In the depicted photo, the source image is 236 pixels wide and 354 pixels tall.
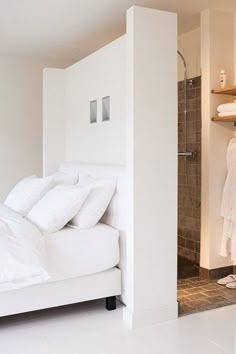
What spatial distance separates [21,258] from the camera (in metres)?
2.41

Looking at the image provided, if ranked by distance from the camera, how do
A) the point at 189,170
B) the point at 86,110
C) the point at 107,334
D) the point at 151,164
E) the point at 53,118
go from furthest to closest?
the point at 53,118, the point at 189,170, the point at 86,110, the point at 151,164, the point at 107,334

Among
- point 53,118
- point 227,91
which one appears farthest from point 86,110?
point 227,91

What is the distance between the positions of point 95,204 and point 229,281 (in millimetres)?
1425

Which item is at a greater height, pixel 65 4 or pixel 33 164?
pixel 65 4

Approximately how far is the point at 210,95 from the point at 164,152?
1.17m

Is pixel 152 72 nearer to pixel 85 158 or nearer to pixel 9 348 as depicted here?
pixel 85 158

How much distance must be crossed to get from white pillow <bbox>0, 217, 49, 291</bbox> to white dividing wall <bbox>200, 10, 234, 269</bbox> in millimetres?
1668

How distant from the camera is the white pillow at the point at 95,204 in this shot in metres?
2.89

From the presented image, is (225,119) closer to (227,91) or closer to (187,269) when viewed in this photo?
(227,91)

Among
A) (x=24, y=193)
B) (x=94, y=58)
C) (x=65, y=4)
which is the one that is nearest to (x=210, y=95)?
(x=94, y=58)

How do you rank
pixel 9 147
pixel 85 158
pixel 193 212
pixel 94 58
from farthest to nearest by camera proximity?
pixel 9 147 → pixel 193 212 → pixel 85 158 → pixel 94 58

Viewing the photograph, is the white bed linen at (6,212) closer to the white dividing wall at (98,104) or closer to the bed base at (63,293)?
the bed base at (63,293)

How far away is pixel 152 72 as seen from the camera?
8.66 feet

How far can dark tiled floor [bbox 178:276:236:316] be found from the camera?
2.95 m
